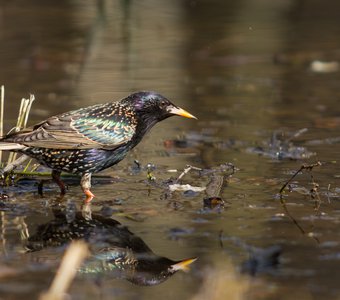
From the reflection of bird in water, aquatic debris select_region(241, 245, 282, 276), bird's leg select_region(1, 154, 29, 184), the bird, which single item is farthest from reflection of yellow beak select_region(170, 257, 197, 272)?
bird's leg select_region(1, 154, 29, 184)

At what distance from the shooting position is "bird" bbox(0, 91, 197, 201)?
7.50 m

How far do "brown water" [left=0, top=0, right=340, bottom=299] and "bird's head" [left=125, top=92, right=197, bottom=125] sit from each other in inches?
18.5

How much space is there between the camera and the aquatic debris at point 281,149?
8625 mm

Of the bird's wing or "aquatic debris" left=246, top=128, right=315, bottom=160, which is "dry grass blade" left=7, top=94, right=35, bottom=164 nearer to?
the bird's wing

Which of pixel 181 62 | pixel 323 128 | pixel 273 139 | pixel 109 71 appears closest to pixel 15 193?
pixel 273 139

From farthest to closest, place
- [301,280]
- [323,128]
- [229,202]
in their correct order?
[323,128]
[229,202]
[301,280]

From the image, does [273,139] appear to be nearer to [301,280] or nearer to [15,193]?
[15,193]

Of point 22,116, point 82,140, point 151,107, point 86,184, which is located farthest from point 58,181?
point 151,107

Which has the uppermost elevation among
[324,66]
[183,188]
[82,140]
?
[82,140]

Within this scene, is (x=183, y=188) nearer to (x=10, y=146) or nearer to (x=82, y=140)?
(x=82, y=140)

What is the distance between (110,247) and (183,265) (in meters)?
0.68

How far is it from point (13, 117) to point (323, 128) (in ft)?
10.2

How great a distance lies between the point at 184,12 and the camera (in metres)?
17.6

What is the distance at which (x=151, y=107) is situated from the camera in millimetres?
7941
